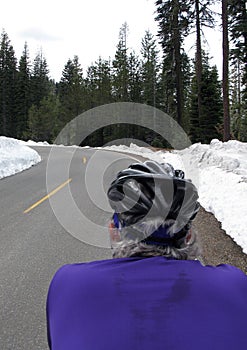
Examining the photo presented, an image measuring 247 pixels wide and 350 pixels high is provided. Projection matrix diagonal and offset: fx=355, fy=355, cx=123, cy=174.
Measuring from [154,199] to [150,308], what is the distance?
0.43 meters

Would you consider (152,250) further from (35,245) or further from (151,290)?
(35,245)

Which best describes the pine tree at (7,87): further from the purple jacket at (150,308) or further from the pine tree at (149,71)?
the purple jacket at (150,308)

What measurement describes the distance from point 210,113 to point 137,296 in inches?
1265

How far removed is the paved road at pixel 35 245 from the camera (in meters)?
3.58

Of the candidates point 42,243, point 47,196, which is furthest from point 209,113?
point 42,243

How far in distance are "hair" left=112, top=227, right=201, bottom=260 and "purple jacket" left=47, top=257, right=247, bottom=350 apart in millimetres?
88

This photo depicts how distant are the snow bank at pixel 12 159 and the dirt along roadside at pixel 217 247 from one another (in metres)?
9.70

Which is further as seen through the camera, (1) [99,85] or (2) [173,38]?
(1) [99,85]

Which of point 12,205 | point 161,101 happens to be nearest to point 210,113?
point 161,101

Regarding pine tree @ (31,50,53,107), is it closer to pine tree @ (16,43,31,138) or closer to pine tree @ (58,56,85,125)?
pine tree @ (16,43,31,138)

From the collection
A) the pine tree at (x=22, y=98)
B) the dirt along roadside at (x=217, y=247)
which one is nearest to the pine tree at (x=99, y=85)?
the pine tree at (x=22, y=98)

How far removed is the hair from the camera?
1.47 m

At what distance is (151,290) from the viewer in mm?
1256

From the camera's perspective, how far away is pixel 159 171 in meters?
1.67
